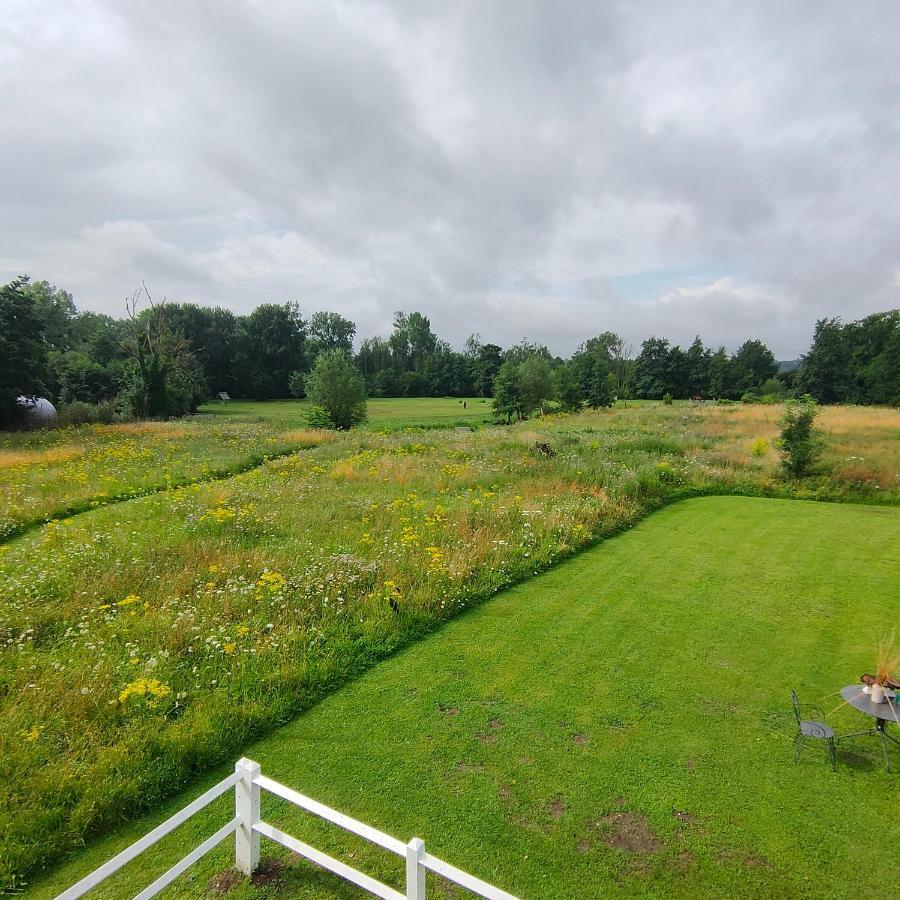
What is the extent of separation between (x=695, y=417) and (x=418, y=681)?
31.1 meters

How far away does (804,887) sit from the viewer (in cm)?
368

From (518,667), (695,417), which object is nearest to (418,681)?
(518,667)

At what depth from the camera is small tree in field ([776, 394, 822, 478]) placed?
54.5 feet

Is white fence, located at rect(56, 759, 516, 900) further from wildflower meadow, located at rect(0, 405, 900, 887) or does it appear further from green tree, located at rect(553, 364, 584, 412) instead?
green tree, located at rect(553, 364, 584, 412)

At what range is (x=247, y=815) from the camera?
360cm

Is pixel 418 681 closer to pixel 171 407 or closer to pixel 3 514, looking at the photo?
pixel 3 514

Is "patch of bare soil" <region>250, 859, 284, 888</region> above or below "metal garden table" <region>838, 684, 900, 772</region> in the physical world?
below

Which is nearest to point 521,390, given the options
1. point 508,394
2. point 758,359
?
point 508,394

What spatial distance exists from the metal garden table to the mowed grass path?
0.52ft

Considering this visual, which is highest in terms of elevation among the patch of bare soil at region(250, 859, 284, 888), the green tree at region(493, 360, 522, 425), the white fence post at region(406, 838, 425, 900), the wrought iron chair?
the green tree at region(493, 360, 522, 425)

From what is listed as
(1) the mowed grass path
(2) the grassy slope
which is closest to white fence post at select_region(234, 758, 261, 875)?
(1) the mowed grass path

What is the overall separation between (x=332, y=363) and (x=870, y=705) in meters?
31.0

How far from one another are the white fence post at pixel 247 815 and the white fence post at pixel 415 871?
1252 mm

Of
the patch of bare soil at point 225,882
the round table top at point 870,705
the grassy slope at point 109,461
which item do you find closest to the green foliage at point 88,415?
the grassy slope at point 109,461
